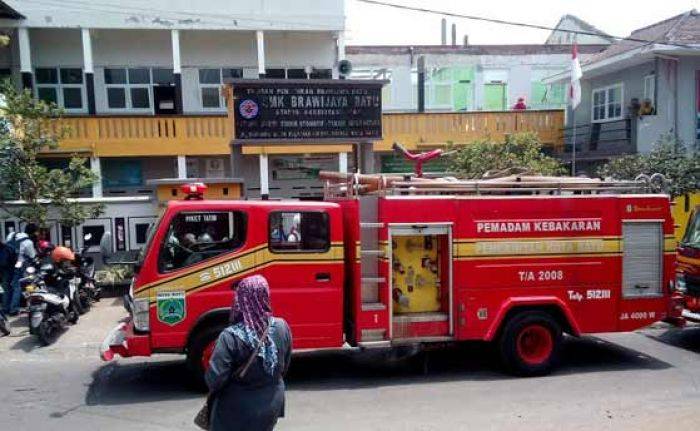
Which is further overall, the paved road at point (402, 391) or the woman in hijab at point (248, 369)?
the paved road at point (402, 391)

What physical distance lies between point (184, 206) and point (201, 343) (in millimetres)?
1487

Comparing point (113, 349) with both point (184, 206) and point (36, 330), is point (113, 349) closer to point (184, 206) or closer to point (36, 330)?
point (184, 206)

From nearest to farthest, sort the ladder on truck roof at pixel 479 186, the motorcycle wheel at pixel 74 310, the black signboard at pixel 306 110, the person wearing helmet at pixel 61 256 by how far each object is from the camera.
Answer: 1. the ladder on truck roof at pixel 479 186
2. the person wearing helmet at pixel 61 256
3. the motorcycle wheel at pixel 74 310
4. the black signboard at pixel 306 110

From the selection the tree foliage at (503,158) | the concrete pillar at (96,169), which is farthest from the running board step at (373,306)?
the concrete pillar at (96,169)

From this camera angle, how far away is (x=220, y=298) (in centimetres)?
659

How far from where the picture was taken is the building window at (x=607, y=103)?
19.7m

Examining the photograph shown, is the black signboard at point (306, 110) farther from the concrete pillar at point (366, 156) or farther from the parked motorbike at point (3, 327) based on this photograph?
the parked motorbike at point (3, 327)

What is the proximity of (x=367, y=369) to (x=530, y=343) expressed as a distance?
2.02 metres

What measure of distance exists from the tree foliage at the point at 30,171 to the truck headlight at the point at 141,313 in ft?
22.0

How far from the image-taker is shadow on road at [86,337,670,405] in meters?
6.92

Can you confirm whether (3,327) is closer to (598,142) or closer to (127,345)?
(127,345)

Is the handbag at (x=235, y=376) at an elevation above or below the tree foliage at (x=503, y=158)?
below

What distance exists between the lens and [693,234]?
9.09 meters

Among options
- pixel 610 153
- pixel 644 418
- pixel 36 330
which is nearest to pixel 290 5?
pixel 610 153
